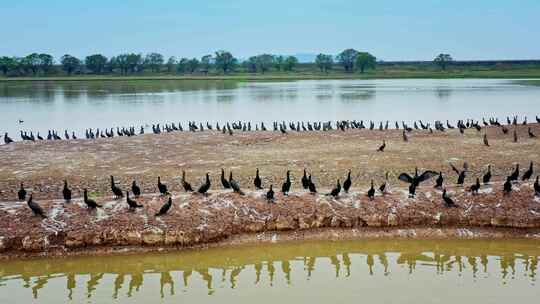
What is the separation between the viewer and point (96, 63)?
168m

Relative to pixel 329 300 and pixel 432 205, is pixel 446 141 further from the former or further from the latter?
pixel 329 300

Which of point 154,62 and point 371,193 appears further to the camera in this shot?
point 154,62

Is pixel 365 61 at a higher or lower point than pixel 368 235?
higher

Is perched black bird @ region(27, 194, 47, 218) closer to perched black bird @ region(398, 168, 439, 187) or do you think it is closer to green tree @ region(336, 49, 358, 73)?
perched black bird @ region(398, 168, 439, 187)

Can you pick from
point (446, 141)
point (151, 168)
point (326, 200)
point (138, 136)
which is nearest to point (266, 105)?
point (138, 136)

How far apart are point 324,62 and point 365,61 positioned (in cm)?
1507

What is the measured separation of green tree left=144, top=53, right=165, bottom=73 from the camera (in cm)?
18225

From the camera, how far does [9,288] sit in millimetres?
15961

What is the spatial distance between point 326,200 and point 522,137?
65.4ft

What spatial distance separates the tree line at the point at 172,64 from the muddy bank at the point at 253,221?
507 feet

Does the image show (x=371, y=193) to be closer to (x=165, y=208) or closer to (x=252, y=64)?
(x=165, y=208)

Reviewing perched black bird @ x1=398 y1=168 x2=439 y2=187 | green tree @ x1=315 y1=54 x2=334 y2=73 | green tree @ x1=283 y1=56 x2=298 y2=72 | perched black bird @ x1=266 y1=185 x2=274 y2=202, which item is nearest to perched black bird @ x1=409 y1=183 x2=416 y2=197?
perched black bird @ x1=398 y1=168 x2=439 y2=187

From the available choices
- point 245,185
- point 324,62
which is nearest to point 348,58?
point 324,62

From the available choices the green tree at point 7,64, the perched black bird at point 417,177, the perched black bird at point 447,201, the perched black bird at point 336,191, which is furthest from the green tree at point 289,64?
the perched black bird at point 447,201
